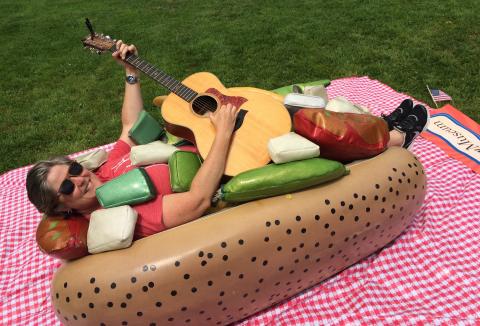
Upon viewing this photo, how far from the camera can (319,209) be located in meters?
1.93

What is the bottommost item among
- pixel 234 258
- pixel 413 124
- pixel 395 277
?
pixel 395 277

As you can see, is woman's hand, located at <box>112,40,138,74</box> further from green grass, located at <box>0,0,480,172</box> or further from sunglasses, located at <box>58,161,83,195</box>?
green grass, located at <box>0,0,480,172</box>

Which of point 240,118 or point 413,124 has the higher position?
point 240,118

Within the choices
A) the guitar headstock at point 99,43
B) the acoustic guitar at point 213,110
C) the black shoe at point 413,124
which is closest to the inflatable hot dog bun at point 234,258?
the acoustic guitar at point 213,110

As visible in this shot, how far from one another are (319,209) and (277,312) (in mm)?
720

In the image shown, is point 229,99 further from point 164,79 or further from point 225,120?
point 164,79

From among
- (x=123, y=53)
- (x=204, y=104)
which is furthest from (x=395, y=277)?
(x=123, y=53)

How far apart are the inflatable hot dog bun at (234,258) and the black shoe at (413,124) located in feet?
1.80

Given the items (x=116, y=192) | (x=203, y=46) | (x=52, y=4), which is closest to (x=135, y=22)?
(x=203, y=46)

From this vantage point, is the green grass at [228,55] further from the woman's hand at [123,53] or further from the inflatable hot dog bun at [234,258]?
the inflatable hot dog bun at [234,258]

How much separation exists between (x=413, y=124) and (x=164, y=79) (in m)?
1.79

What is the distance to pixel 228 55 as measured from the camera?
5.80 metres

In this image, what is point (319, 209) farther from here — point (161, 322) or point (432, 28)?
point (432, 28)

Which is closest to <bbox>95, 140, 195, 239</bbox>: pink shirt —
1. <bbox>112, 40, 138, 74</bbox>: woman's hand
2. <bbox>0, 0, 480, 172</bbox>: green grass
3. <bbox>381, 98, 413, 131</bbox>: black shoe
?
<bbox>112, 40, 138, 74</bbox>: woman's hand
